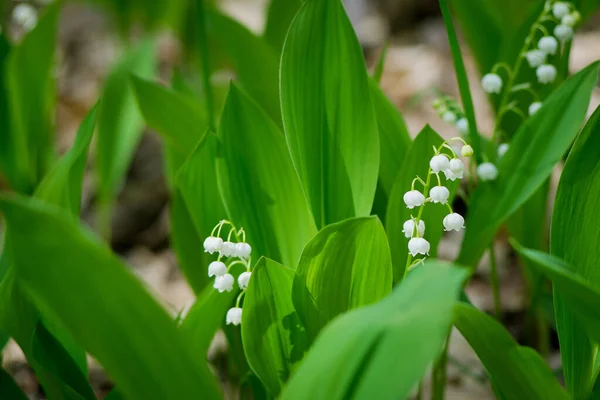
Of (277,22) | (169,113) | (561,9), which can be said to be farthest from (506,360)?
(277,22)

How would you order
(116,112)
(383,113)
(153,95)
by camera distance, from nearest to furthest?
1. (383,113)
2. (153,95)
3. (116,112)

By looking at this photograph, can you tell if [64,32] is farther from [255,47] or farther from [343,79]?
[343,79]

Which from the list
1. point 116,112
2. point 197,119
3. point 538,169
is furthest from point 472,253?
point 116,112

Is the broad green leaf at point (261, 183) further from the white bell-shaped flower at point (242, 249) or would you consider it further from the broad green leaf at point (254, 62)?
the broad green leaf at point (254, 62)

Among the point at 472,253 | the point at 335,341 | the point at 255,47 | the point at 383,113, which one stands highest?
the point at 255,47

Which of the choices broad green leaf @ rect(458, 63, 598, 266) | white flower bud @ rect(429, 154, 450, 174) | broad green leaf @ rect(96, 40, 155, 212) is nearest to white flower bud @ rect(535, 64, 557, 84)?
broad green leaf @ rect(458, 63, 598, 266)

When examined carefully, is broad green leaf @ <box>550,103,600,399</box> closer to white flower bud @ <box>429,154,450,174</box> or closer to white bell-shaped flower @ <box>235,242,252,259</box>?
white flower bud @ <box>429,154,450,174</box>

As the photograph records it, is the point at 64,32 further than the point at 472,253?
Yes
